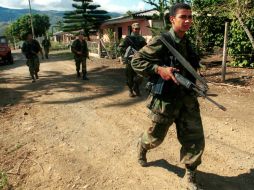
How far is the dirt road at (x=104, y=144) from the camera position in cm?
446

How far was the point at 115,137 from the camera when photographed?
6.02m

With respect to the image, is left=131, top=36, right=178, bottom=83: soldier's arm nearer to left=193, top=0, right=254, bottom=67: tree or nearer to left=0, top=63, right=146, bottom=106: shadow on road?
left=0, top=63, right=146, bottom=106: shadow on road

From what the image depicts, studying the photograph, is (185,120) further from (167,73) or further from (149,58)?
(149,58)

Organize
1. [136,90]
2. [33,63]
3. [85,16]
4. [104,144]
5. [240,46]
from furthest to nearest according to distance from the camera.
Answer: [85,16], [240,46], [33,63], [136,90], [104,144]

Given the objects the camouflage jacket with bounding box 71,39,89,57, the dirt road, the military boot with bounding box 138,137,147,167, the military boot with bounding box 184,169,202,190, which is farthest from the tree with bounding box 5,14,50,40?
the military boot with bounding box 184,169,202,190

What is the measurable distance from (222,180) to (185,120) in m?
1.07

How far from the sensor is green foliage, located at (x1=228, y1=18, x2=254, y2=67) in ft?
41.7

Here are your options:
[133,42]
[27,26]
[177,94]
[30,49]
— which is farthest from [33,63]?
[27,26]

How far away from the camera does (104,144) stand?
225 inches

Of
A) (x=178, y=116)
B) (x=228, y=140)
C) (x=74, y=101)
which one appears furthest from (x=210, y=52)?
(x=178, y=116)

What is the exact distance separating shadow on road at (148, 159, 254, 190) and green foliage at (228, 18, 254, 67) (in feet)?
28.8

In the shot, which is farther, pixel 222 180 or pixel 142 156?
pixel 142 156

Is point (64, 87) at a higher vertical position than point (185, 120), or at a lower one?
lower

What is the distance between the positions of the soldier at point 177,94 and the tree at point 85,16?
4132cm
